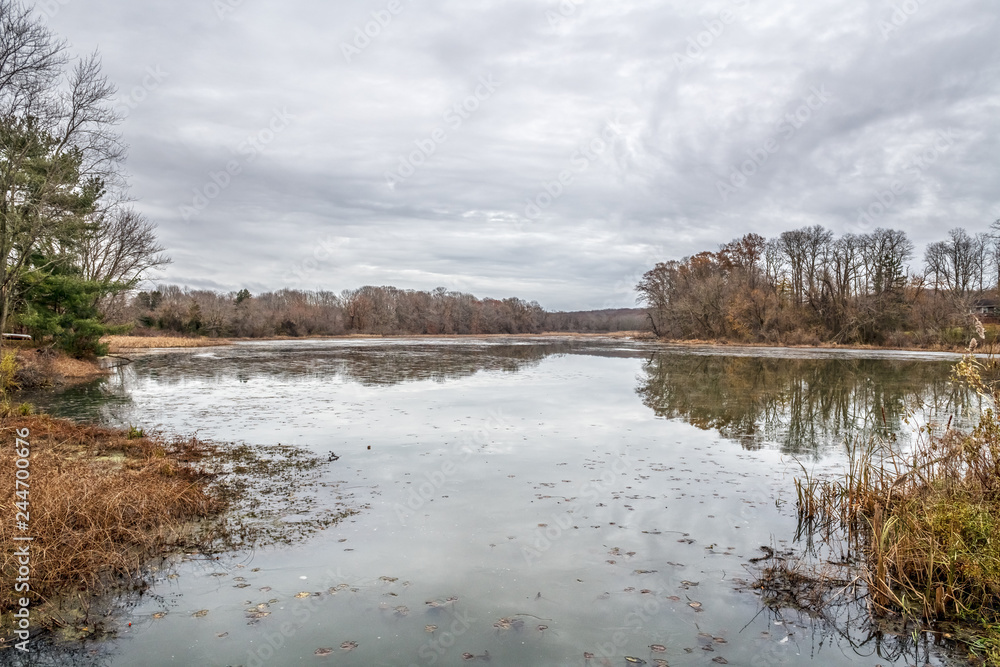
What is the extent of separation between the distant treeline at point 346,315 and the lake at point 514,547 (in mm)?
43773

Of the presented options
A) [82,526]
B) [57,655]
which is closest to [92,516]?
[82,526]

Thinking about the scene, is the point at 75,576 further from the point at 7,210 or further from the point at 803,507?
the point at 7,210

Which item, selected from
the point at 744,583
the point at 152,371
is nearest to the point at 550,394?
the point at 744,583

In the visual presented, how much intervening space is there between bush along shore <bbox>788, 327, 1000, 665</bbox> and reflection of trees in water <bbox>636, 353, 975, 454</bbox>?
4.82 feet

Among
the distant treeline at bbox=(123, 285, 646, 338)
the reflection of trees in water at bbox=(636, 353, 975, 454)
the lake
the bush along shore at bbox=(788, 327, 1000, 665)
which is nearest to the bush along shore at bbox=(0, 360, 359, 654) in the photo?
the lake

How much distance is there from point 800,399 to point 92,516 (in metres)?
17.9

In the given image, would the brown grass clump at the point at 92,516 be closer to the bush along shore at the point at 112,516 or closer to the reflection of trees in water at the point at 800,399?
the bush along shore at the point at 112,516

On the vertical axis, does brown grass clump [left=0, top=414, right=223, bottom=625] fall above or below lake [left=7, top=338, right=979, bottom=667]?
above

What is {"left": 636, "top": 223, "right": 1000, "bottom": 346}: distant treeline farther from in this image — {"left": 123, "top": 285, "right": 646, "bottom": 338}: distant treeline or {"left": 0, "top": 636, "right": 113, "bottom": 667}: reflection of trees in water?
{"left": 0, "top": 636, "right": 113, "bottom": 667}: reflection of trees in water

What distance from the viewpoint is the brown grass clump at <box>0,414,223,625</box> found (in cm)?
502

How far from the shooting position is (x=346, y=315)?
9225cm

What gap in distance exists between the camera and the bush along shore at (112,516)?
15.6 ft

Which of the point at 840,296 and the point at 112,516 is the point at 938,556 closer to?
the point at 112,516

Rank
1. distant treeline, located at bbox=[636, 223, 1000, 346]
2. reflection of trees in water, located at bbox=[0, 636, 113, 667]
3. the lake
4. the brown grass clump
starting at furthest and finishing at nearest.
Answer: distant treeline, located at bbox=[636, 223, 1000, 346] < the brown grass clump < the lake < reflection of trees in water, located at bbox=[0, 636, 113, 667]
